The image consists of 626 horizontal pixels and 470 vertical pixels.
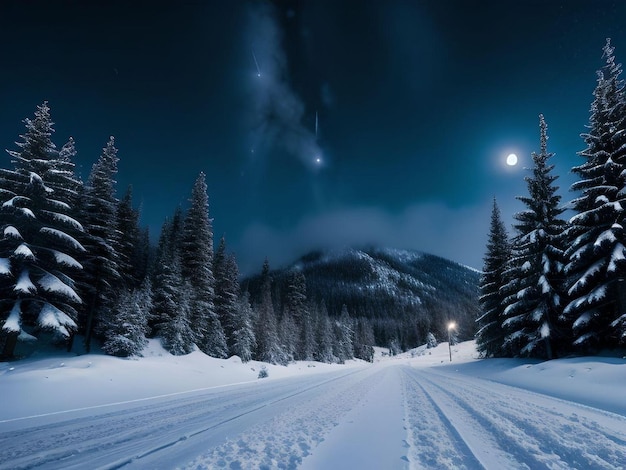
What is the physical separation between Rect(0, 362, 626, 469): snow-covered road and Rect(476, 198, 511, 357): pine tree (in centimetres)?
2023

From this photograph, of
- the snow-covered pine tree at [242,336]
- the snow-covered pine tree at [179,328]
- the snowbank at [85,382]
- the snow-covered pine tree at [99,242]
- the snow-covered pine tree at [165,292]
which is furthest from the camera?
the snow-covered pine tree at [242,336]

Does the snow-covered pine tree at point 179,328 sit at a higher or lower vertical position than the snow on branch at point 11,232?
lower

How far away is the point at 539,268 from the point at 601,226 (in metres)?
5.41

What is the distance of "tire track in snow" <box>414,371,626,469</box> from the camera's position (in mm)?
4277

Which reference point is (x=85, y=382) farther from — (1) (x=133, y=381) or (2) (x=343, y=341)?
(2) (x=343, y=341)

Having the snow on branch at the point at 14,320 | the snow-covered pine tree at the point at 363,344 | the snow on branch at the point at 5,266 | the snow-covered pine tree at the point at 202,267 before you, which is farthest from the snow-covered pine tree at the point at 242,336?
the snow-covered pine tree at the point at 363,344

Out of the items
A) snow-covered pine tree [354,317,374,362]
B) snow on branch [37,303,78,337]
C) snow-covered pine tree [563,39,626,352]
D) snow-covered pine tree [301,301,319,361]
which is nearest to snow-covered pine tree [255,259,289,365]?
snow-covered pine tree [301,301,319,361]

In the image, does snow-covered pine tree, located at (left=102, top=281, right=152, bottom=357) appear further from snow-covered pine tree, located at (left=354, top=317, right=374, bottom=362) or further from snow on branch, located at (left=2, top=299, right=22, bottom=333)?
snow-covered pine tree, located at (left=354, top=317, right=374, bottom=362)

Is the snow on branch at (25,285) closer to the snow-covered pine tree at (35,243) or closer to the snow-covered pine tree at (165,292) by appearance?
the snow-covered pine tree at (35,243)

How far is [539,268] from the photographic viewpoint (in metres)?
20.8

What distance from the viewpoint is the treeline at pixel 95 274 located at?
15925mm

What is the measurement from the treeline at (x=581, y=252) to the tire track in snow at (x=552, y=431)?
986 centimetres

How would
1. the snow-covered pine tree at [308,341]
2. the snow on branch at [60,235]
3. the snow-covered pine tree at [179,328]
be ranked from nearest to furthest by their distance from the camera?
the snow on branch at [60,235]
the snow-covered pine tree at [179,328]
the snow-covered pine tree at [308,341]

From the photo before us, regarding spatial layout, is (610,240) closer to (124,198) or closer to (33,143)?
(33,143)
